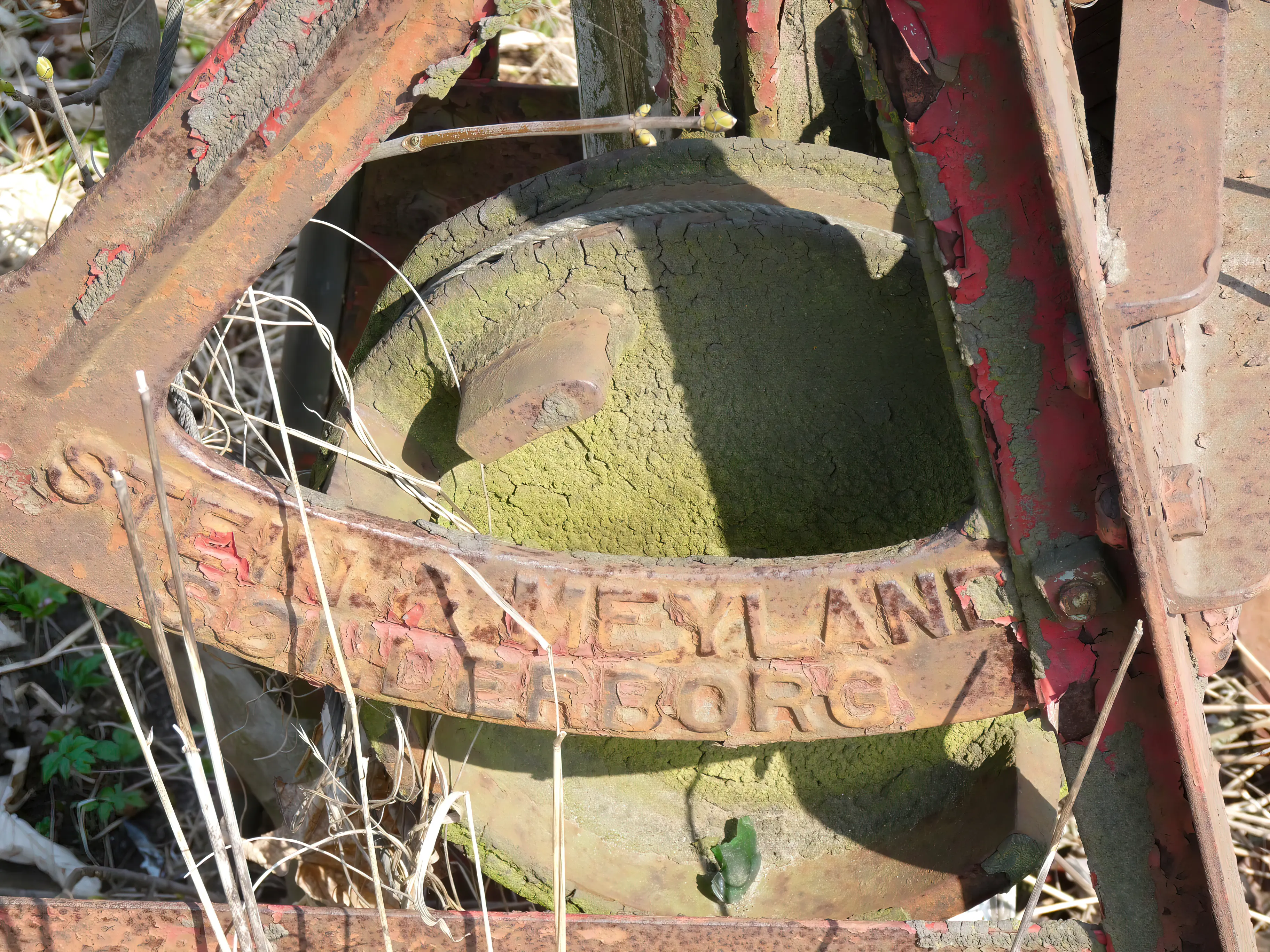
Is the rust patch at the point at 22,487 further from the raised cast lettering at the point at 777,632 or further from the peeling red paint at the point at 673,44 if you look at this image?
the peeling red paint at the point at 673,44

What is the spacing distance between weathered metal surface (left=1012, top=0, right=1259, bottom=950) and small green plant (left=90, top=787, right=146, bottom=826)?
194 cm

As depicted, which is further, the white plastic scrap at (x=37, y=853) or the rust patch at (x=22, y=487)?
the white plastic scrap at (x=37, y=853)

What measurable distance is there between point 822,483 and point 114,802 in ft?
5.66

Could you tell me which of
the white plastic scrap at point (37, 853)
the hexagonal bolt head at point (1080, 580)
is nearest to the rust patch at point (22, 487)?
the hexagonal bolt head at point (1080, 580)

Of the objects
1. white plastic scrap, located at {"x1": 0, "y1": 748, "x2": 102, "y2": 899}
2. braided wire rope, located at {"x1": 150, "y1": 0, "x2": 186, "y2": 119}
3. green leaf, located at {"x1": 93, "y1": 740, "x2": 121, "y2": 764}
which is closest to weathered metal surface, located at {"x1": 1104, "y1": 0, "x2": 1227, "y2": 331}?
braided wire rope, located at {"x1": 150, "y1": 0, "x2": 186, "y2": 119}

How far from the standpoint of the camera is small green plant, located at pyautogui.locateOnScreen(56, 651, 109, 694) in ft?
8.28

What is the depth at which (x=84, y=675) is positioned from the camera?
253 centimetres

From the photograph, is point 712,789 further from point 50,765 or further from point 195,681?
point 50,765

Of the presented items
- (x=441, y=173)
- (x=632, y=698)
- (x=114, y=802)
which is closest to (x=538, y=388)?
(x=632, y=698)

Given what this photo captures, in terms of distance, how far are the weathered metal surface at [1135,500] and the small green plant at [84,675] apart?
85.4 inches

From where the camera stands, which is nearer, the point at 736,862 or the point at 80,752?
the point at 736,862

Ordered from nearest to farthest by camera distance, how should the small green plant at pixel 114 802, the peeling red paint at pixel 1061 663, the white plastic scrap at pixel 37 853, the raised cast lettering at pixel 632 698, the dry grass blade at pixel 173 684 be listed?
the dry grass blade at pixel 173 684 → the peeling red paint at pixel 1061 663 → the raised cast lettering at pixel 632 698 → the white plastic scrap at pixel 37 853 → the small green plant at pixel 114 802

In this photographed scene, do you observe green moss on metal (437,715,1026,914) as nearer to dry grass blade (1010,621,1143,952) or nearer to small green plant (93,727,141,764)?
dry grass blade (1010,621,1143,952)

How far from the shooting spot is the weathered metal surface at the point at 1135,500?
0.89 metres
